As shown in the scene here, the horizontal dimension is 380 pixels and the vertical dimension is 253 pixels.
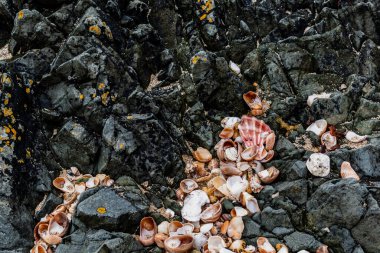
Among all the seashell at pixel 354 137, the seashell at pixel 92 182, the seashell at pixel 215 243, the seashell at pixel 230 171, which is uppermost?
the seashell at pixel 354 137

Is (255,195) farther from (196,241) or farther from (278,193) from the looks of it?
(196,241)

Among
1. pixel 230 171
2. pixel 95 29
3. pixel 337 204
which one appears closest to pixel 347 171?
pixel 337 204

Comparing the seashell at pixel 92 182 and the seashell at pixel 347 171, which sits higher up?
the seashell at pixel 347 171

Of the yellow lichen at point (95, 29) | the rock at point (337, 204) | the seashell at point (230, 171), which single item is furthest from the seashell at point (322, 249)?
the yellow lichen at point (95, 29)

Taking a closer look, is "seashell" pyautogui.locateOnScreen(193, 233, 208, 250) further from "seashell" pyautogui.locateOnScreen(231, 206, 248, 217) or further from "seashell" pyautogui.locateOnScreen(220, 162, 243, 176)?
"seashell" pyautogui.locateOnScreen(220, 162, 243, 176)

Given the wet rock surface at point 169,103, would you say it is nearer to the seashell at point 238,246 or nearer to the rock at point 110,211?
the rock at point 110,211

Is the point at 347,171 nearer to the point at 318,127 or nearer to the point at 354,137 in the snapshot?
the point at 354,137

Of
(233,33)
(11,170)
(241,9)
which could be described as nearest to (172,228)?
(11,170)
